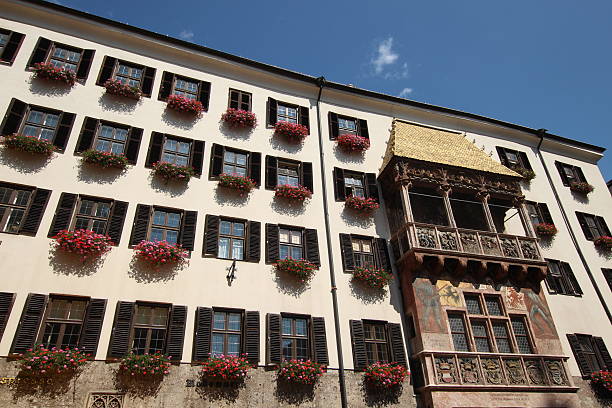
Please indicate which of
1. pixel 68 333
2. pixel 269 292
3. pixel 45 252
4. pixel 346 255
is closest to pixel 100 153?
pixel 45 252

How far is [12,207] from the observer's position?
13742 mm

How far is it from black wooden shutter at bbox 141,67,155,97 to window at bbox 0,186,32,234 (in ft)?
20.3

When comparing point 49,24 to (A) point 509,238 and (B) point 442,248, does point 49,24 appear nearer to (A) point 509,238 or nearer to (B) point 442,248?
(B) point 442,248

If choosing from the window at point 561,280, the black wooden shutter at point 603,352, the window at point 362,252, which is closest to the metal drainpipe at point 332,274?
the window at point 362,252

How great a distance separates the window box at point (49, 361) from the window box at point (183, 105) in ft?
32.8

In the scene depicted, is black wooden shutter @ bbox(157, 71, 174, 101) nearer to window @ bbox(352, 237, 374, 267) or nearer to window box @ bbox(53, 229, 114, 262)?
window box @ bbox(53, 229, 114, 262)

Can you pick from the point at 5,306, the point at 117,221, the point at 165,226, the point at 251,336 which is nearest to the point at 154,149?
the point at 165,226

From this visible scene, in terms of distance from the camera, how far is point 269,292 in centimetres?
1538

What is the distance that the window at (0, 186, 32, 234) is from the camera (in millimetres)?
13422

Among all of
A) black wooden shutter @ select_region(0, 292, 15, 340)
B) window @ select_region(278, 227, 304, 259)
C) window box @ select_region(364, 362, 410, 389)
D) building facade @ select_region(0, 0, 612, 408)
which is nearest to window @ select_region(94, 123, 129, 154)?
building facade @ select_region(0, 0, 612, 408)

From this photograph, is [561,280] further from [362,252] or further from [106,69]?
[106,69]

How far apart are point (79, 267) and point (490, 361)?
1379cm

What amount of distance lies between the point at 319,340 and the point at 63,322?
25.3ft

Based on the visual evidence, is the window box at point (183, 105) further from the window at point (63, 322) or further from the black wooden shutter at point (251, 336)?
the black wooden shutter at point (251, 336)
